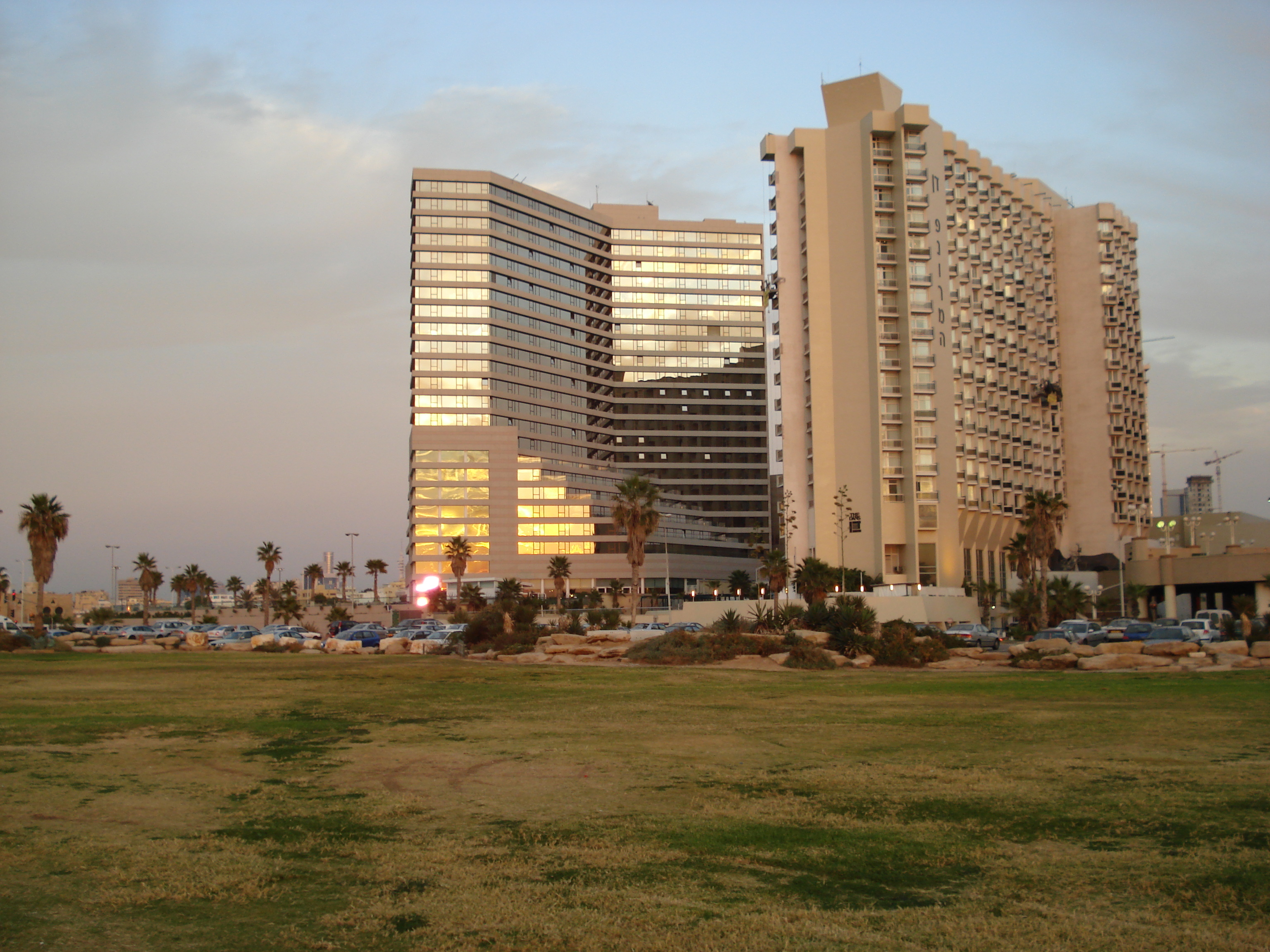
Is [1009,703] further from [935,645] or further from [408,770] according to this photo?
[935,645]

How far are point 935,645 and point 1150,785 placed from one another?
3071 centimetres

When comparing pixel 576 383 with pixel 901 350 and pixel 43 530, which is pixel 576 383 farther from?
pixel 43 530

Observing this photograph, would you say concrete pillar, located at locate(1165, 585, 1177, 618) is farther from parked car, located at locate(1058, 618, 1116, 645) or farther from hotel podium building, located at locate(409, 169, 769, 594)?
hotel podium building, located at locate(409, 169, 769, 594)

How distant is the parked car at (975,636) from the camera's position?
55.3m

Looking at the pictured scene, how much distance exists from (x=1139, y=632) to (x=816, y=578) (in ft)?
130

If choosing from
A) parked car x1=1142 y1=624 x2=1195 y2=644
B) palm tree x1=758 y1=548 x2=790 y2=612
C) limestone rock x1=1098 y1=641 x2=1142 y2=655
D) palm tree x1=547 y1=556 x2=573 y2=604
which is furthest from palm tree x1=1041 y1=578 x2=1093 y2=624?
palm tree x1=547 y1=556 x2=573 y2=604

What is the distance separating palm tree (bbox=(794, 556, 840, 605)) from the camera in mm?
90562

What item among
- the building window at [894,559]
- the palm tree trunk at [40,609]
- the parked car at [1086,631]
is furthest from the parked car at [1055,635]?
the palm tree trunk at [40,609]

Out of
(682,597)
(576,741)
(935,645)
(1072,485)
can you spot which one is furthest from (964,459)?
(576,741)

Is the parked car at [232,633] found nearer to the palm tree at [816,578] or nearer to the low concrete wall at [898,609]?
the low concrete wall at [898,609]

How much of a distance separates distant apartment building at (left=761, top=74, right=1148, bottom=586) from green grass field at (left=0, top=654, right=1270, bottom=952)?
9541 centimetres

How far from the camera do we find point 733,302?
19825 centimetres

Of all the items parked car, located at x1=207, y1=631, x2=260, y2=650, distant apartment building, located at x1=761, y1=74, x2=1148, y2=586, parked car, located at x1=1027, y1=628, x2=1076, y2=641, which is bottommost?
parked car, located at x1=207, y1=631, x2=260, y2=650

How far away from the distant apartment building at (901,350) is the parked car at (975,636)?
48429mm
